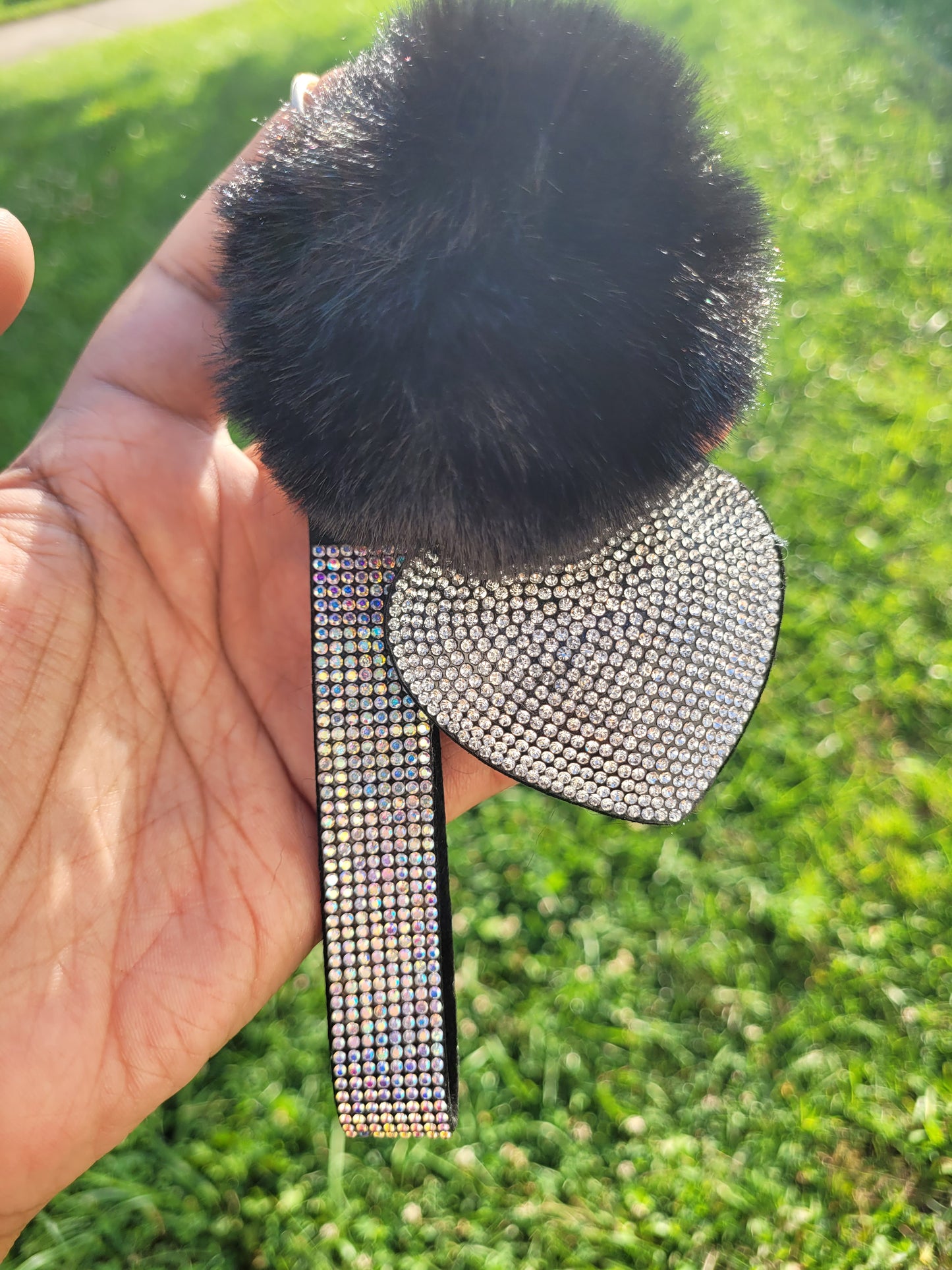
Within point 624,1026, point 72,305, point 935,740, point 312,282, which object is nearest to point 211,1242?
point 624,1026

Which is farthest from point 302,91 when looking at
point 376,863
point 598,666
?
point 376,863

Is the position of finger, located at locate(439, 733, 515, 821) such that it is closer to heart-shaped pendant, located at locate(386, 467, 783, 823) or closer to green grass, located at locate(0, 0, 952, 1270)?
heart-shaped pendant, located at locate(386, 467, 783, 823)

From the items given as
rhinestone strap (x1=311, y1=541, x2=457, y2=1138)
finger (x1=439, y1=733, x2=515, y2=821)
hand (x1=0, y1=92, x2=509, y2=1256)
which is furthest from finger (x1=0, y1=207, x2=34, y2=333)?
A: finger (x1=439, y1=733, x2=515, y2=821)

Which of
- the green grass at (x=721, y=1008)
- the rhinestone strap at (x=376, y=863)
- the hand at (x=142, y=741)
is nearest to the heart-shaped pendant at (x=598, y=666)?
the rhinestone strap at (x=376, y=863)

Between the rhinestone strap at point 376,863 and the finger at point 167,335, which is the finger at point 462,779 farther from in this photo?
the finger at point 167,335

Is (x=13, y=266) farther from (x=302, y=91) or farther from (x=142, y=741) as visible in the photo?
(x=142, y=741)

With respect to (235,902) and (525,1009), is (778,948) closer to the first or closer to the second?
(525,1009)
